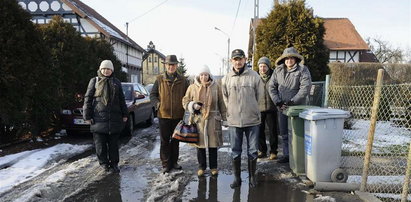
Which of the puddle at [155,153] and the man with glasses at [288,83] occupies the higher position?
the man with glasses at [288,83]

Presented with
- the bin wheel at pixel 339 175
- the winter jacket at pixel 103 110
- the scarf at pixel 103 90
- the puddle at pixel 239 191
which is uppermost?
the scarf at pixel 103 90

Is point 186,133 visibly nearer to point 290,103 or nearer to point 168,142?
point 168,142

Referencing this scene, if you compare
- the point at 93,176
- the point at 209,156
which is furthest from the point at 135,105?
the point at 209,156

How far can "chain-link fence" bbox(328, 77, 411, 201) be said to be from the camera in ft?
16.5

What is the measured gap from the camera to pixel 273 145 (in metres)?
6.25

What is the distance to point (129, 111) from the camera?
9.14 meters

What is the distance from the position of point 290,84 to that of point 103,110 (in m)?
3.17

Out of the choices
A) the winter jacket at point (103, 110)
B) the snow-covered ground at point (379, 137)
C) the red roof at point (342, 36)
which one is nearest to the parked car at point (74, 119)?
the winter jacket at point (103, 110)

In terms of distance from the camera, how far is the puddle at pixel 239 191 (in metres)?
4.31

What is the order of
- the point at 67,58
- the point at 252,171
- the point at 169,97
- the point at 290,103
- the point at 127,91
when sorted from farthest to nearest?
1. the point at 127,91
2. the point at 67,58
3. the point at 290,103
4. the point at 169,97
5. the point at 252,171

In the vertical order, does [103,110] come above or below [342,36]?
below

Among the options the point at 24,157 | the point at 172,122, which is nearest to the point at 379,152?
the point at 172,122

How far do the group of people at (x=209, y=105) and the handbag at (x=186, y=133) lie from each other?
0.09 meters

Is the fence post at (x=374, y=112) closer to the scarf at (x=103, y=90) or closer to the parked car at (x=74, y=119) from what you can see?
the scarf at (x=103, y=90)
